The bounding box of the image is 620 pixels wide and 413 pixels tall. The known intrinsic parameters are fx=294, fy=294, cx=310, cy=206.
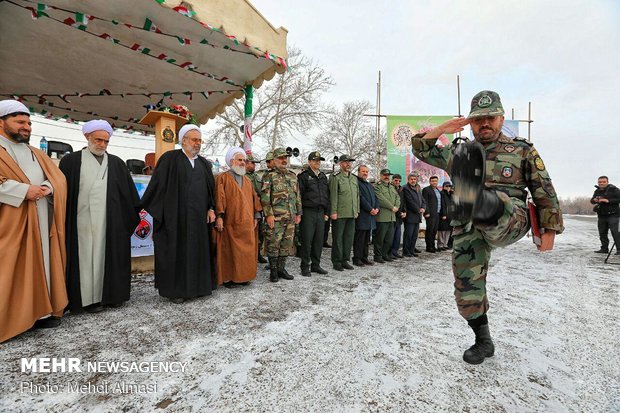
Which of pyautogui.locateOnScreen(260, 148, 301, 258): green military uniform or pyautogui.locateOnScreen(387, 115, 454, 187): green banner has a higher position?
pyautogui.locateOnScreen(387, 115, 454, 187): green banner

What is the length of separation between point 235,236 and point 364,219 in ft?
8.82

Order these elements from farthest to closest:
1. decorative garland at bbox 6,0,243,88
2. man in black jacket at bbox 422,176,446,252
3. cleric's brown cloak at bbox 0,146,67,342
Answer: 1. man in black jacket at bbox 422,176,446,252
2. decorative garland at bbox 6,0,243,88
3. cleric's brown cloak at bbox 0,146,67,342

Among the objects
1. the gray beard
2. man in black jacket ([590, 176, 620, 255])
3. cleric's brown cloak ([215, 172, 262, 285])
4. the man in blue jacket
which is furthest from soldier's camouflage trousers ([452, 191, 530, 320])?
man in black jacket ([590, 176, 620, 255])

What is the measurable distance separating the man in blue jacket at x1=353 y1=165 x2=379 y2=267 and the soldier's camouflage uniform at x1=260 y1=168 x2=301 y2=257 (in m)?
1.66

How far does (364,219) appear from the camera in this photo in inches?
222

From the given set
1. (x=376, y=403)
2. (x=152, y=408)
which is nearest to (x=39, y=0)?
(x=152, y=408)

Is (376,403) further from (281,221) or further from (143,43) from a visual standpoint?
(143,43)

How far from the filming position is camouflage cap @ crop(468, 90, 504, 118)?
1.94m

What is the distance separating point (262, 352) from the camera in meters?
2.11

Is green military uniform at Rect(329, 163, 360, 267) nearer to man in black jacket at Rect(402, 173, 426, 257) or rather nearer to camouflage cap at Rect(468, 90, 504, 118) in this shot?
man in black jacket at Rect(402, 173, 426, 257)

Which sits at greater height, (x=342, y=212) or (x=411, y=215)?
(x=342, y=212)

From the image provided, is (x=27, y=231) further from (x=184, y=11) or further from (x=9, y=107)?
(x=184, y=11)

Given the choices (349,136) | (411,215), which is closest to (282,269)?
(411,215)

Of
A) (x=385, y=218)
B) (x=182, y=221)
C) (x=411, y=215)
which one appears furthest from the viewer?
(x=411, y=215)
